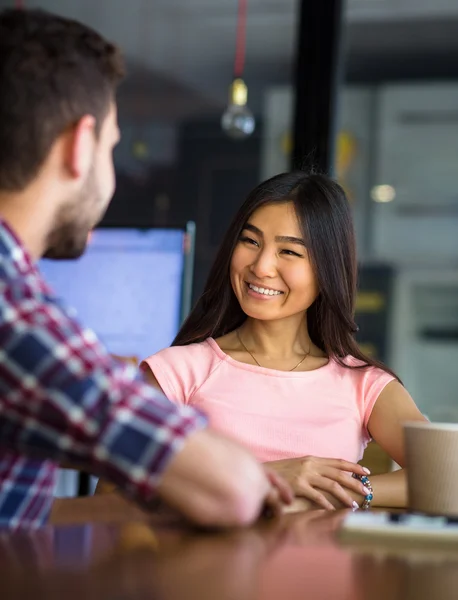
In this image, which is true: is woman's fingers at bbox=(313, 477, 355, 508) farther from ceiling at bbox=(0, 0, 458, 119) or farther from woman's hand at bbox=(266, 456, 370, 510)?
ceiling at bbox=(0, 0, 458, 119)

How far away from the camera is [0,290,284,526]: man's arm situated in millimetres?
843

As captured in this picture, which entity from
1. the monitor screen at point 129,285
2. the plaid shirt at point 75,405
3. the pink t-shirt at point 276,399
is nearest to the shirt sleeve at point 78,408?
the plaid shirt at point 75,405

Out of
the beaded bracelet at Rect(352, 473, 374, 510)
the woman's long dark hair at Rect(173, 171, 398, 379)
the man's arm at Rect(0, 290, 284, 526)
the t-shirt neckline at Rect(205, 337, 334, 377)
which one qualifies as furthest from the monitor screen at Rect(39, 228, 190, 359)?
the man's arm at Rect(0, 290, 284, 526)

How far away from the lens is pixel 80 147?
0.99 m

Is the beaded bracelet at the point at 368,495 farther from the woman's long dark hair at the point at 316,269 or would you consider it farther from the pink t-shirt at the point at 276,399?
the woman's long dark hair at the point at 316,269

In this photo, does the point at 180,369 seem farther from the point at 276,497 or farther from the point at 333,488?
the point at 276,497

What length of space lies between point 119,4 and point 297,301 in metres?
2.89

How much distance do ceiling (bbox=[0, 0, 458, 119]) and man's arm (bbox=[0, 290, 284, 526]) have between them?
352 cm

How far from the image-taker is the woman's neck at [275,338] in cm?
184

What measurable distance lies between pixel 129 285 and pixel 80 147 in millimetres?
1710

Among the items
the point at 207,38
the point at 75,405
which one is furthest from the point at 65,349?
the point at 207,38

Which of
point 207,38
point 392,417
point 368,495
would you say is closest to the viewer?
point 368,495

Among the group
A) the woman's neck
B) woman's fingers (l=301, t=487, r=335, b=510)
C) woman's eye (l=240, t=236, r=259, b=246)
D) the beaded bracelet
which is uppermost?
woman's eye (l=240, t=236, r=259, b=246)

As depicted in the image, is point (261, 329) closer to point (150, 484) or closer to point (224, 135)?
point (150, 484)
